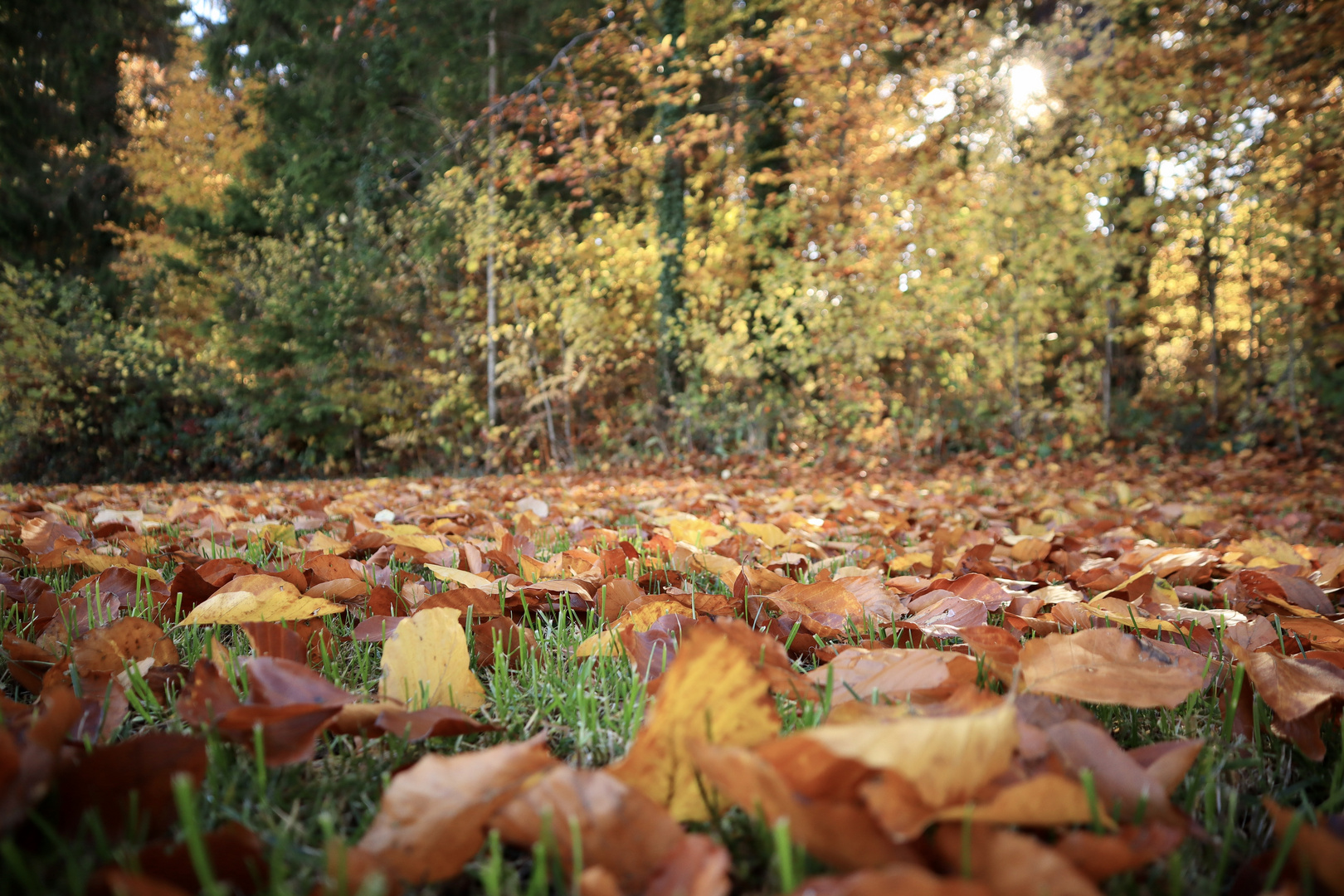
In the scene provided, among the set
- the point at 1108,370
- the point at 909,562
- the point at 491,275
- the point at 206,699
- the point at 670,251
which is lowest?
the point at 909,562

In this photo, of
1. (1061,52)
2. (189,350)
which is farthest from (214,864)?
(189,350)

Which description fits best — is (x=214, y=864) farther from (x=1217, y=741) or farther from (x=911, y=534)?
(x=911, y=534)

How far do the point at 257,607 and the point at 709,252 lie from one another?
23.1ft

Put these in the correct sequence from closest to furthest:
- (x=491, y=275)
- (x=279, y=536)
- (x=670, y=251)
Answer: (x=279, y=536) → (x=670, y=251) → (x=491, y=275)

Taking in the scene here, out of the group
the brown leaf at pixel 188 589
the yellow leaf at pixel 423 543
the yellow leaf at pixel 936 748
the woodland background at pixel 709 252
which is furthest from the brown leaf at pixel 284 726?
the woodland background at pixel 709 252

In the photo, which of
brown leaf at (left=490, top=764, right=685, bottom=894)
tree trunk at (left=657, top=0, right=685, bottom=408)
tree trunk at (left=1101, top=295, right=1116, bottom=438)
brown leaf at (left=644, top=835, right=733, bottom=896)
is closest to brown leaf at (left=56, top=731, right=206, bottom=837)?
brown leaf at (left=490, top=764, right=685, bottom=894)

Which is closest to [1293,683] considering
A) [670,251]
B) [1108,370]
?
[670,251]

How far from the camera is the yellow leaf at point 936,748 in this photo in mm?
460

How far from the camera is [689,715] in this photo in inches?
22.3

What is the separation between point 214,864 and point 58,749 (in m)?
0.20

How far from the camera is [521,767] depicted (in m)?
0.54

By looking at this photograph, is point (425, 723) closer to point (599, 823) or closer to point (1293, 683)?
point (599, 823)

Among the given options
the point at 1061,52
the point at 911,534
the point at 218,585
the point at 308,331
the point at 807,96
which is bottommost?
the point at 911,534

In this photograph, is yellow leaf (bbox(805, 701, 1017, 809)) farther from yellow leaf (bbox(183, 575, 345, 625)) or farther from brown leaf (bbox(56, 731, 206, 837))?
yellow leaf (bbox(183, 575, 345, 625))
